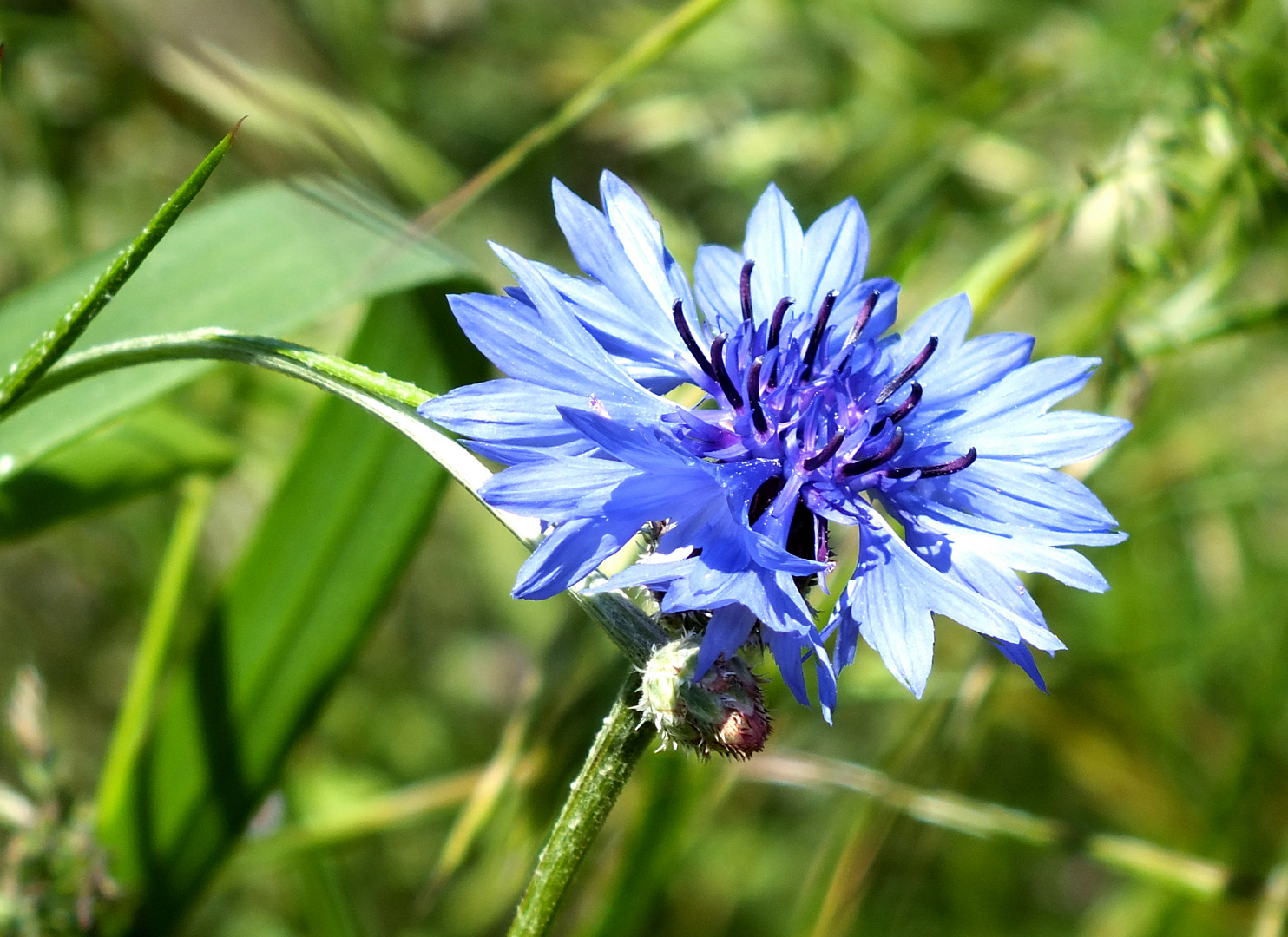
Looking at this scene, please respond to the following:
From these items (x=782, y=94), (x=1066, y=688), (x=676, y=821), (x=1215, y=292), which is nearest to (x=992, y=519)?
(x=676, y=821)

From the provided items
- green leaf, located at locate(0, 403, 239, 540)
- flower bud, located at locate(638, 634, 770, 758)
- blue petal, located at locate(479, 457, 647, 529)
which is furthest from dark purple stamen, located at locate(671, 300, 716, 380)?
green leaf, located at locate(0, 403, 239, 540)

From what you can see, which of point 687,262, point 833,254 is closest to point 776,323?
point 833,254

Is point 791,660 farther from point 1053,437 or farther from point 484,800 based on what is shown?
point 484,800

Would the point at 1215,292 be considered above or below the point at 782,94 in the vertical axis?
below

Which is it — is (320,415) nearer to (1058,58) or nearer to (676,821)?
(676,821)

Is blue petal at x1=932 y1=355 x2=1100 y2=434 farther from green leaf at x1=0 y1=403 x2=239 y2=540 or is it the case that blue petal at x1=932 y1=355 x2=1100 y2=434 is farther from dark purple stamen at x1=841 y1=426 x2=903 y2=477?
green leaf at x1=0 y1=403 x2=239 y2=540

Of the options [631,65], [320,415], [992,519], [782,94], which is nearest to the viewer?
[992,519]

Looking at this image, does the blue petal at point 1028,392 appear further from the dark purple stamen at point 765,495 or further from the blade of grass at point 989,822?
the blade of grass at point 989,822
